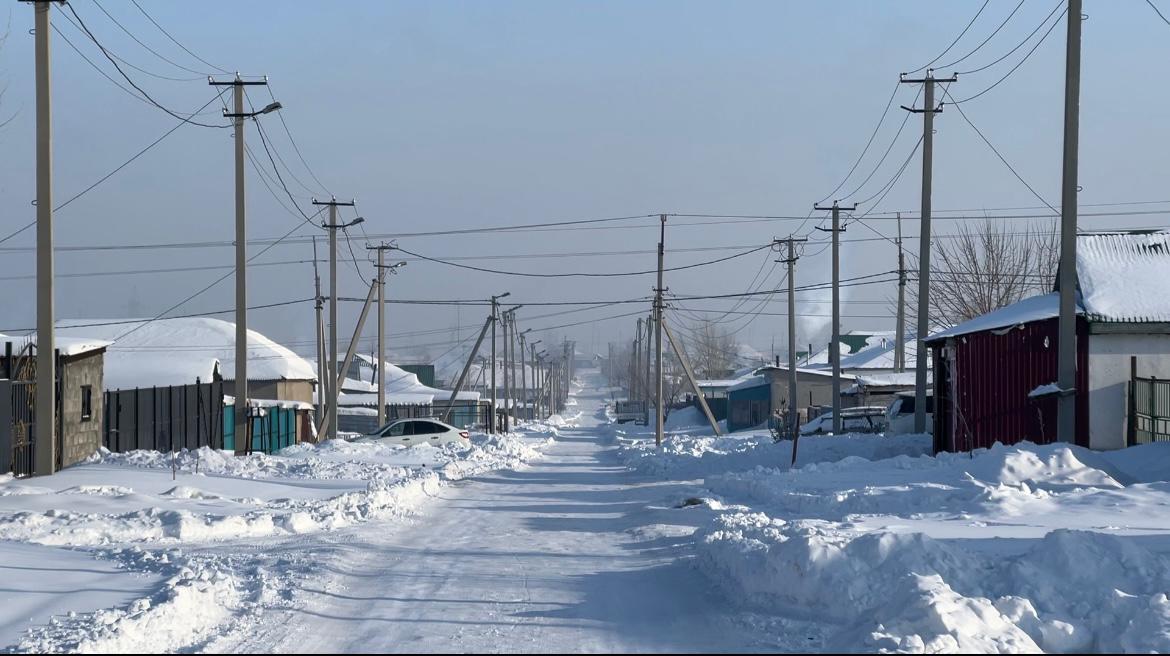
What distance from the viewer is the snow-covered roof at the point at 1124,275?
2344cm

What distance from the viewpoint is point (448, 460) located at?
36625 mm

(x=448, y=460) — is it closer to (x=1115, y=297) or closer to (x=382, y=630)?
(x=1115, y=297)

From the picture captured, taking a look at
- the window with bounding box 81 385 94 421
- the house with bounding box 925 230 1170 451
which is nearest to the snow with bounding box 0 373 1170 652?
the house with bounding box 925 230 1170 451

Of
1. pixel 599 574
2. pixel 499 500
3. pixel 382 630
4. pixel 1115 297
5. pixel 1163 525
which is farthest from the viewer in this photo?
pixel 1115 297

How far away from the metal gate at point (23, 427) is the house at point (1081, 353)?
18737 millimetres

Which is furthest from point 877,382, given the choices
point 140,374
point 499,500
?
point 499,500

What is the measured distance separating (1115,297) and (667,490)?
9960 millimetres

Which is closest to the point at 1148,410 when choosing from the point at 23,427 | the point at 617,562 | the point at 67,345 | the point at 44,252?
the point at 617,562

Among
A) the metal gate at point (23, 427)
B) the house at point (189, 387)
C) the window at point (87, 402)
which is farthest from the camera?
the house at point (189, 387)

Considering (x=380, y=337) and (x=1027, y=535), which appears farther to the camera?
(x=380, y=337)

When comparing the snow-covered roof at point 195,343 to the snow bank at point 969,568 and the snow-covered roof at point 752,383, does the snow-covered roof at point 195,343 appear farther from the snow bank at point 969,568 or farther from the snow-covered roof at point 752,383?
the snow bank at point 969,568

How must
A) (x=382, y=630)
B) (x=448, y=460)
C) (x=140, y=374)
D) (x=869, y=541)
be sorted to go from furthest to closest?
(x=140, y=374)
(x=448, y=460)
(x=869, y=541)
(x=382, y=630)

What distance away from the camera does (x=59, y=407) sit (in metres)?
25.5

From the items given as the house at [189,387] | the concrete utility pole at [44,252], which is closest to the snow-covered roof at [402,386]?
the house at [189,387]
